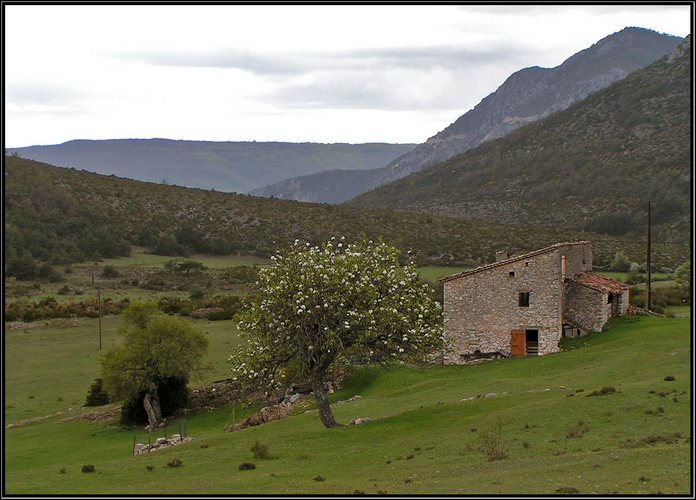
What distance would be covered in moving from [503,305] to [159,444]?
16.6 metres

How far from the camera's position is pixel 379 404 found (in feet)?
117

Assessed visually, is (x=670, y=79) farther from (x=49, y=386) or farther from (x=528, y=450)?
(x=528, y=450)

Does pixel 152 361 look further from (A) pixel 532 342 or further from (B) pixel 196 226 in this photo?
(B) pixel 196 226

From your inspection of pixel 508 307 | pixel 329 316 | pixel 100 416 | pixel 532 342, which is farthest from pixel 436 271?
pixel 329 316

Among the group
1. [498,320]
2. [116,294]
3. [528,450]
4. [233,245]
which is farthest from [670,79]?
[528,450]

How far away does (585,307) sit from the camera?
45.0 metres

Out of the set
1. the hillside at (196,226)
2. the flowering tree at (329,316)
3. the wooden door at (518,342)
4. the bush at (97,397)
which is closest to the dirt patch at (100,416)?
the bush at (97,397)

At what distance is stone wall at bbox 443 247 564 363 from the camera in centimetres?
4234

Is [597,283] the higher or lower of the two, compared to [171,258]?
higher

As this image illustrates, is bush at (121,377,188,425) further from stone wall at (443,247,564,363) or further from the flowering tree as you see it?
the flowering tree

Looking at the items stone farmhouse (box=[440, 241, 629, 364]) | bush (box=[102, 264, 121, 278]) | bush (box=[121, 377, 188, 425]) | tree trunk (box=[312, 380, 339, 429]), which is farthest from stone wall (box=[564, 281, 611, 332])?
bush (box=[102, 264, 121, 278])

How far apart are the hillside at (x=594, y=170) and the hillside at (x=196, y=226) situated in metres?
14.5

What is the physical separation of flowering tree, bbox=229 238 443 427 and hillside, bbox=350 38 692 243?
81661mm

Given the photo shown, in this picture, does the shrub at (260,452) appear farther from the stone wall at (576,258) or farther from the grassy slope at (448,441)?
the stone wall at (576,258)
